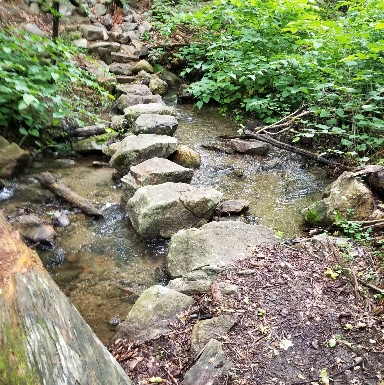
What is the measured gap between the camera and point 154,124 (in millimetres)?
6172

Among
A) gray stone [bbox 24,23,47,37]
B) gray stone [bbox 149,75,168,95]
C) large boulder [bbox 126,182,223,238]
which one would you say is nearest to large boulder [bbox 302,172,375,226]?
large boulder [bbox 126,182,223,238]

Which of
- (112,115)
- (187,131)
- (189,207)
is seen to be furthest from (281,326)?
(112,115)

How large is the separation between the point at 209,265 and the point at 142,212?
119 centimetres

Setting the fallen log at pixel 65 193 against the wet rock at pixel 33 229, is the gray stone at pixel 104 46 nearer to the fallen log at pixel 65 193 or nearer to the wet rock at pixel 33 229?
the fallen log at pixel 65 193

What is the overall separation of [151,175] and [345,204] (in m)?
2.41

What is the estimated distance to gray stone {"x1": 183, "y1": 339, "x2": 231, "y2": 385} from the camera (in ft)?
7.02

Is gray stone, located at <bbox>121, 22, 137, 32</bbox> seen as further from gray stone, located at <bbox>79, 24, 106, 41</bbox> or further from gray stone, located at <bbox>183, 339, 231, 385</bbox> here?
gray stone, located at <bbox>183, 339, 231, 385</bbox>

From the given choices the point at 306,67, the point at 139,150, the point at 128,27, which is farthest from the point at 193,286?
the point at 128,27

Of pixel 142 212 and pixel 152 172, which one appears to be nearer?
pixel 142 212

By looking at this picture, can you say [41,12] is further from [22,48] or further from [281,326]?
[281,326]

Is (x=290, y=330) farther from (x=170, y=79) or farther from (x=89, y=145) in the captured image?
(x=170, y=79)

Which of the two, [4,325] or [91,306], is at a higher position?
[4,325]

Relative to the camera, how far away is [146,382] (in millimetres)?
2238

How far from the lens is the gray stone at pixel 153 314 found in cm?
262
